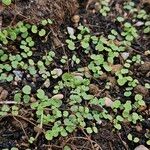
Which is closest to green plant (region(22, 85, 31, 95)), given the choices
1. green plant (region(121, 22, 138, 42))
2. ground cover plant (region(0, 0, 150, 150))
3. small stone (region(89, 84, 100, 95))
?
ground cover plant (region(0, 0, 150, 150))

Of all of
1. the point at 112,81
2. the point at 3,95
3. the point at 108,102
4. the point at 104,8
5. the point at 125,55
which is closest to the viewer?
the point at 3,95

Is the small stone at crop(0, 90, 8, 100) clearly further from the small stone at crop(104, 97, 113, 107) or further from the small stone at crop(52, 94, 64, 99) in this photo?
the small stone at crop(104, 97, 113, 107)

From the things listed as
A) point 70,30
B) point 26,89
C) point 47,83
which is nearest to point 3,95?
point 26,89

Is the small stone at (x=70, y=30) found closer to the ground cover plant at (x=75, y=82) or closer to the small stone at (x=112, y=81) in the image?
the ground cover plant at (x=75, y=82)

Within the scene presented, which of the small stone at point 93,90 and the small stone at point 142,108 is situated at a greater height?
the small stone at point 93,90

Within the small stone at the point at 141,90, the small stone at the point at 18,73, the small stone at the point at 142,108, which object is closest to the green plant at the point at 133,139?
the small stone at the point at 142,108

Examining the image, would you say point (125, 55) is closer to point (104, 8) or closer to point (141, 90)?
point (141, 90)

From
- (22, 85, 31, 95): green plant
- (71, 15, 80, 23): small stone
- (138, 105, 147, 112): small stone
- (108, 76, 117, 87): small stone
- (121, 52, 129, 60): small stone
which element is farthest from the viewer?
(71, 15, 80, 23): small stone

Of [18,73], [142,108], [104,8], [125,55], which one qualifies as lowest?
[142,108]

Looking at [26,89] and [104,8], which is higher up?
[104,8]
